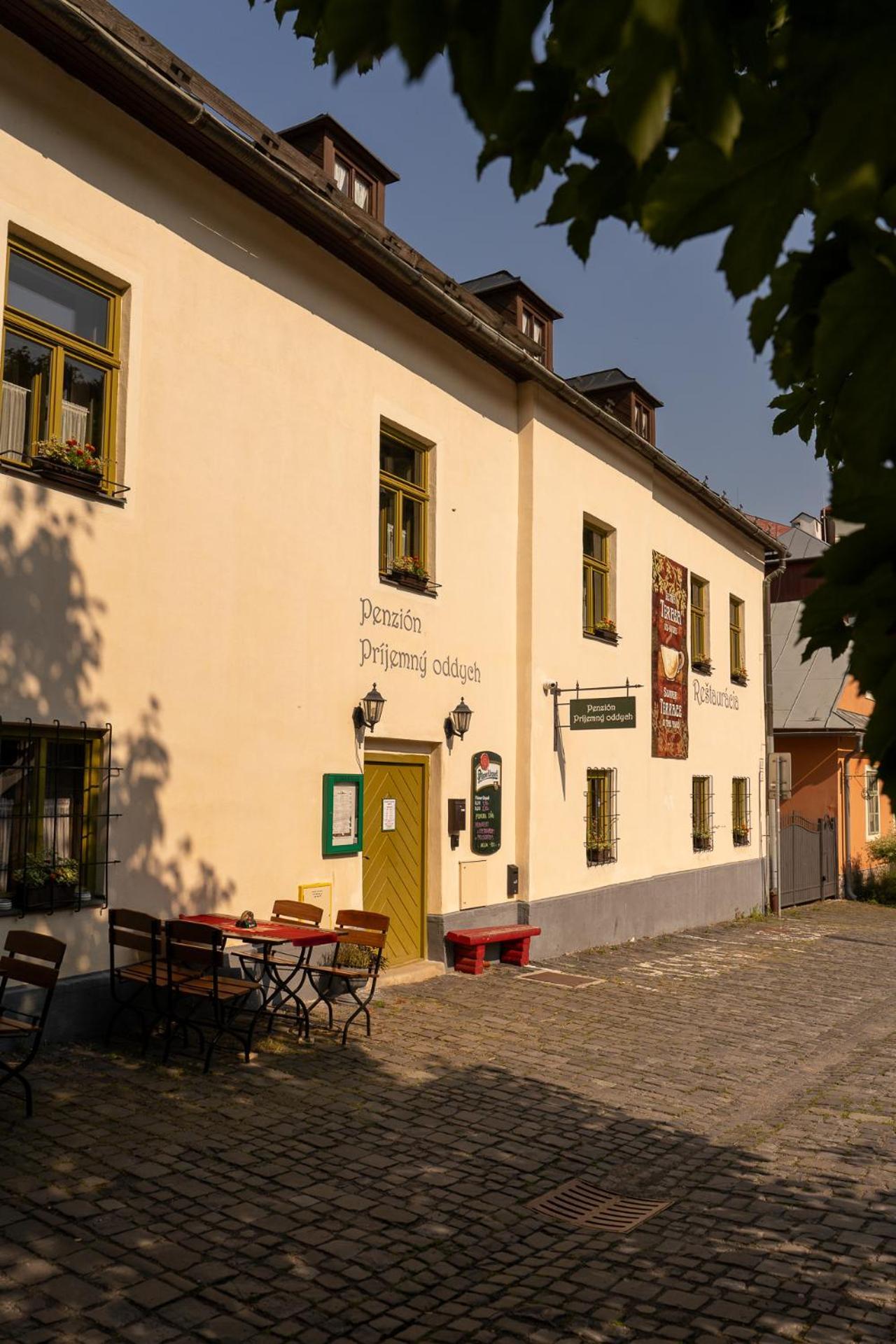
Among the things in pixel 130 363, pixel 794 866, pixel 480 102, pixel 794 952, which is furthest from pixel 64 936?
pixel 794 866

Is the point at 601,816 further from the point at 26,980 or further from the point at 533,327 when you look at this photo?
the point at 26,980

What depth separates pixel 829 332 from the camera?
1.57m

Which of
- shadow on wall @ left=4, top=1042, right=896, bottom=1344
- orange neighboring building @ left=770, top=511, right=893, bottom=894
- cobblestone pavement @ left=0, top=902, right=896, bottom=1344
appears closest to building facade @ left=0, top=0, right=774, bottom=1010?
cobblestone pavement @ left=0, top=902, right=896, bottom=1344

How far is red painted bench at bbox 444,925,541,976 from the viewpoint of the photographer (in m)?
11.9

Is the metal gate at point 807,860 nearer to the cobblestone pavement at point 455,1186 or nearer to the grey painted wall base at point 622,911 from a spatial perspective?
the grey painted wall base at point 622,911

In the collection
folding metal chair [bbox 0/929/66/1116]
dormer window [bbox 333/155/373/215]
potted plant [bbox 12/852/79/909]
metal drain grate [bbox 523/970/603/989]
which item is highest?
dormer window [bbox 333/155/373/215]

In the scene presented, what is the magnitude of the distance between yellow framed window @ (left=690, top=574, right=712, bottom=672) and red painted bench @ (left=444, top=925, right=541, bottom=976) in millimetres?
8109

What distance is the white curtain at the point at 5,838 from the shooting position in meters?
7.51

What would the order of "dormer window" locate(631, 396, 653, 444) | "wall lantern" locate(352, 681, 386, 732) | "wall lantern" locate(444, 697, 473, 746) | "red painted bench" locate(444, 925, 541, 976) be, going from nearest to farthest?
"wall lantern" locate(352, 681, 386, 732)
"red painted bench" locate(444, 925, 541, 976)
"wall lantern" locate(444, 697, 473, 746)
"dormer window" locate(631, 396, 653, 444)

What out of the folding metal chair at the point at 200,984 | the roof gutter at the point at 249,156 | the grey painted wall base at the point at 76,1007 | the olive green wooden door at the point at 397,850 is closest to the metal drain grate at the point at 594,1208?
the folding metal chair at the point at 200,984

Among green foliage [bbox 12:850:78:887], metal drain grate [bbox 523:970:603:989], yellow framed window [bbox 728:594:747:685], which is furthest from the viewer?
yellow framed window [bbox 728:594:747:685]

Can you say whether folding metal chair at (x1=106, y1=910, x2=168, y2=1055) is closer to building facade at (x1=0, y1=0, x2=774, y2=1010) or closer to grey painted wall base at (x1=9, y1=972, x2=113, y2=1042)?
grey painted wall base at (x1=9, y1=972, x2=113, y2=1042)

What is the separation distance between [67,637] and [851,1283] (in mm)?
5996

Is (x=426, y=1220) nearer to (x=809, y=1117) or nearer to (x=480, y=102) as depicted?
(x=809, y=1117)
